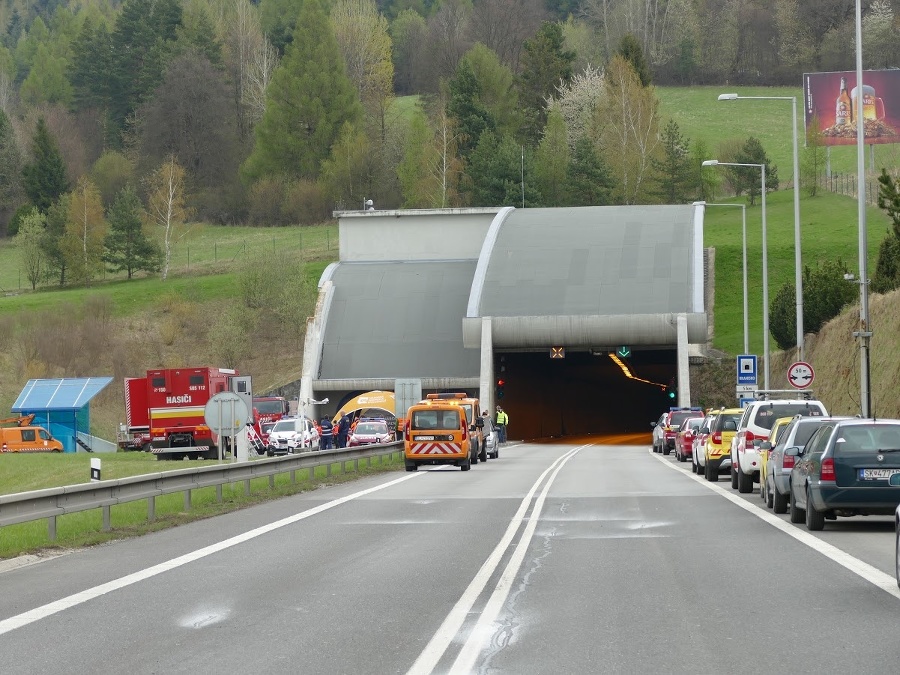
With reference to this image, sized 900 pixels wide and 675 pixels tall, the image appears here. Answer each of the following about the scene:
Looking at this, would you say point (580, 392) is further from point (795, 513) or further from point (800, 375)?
point (795, 513)

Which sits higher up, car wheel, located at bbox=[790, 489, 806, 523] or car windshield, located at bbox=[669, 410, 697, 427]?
car windshield, located at bbox=[669, 410, 697, 427]

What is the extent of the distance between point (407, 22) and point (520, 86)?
150ft

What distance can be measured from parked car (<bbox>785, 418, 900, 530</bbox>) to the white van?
34.0m

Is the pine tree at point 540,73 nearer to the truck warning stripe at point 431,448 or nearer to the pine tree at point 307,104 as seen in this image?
the pine tree at point 307,104

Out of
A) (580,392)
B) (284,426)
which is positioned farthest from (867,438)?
(580,392)

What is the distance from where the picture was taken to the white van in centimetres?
5094

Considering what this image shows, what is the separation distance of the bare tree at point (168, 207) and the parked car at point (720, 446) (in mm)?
77818

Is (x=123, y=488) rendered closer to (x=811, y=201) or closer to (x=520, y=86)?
(x=811, y=201)

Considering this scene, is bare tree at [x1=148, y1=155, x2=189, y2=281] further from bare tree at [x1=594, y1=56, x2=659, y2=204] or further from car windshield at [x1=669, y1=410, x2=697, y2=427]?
car windshield at [x1=669, y1=410, x2=697, y2=427]

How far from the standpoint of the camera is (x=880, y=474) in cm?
1756

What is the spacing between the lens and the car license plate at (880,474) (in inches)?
690

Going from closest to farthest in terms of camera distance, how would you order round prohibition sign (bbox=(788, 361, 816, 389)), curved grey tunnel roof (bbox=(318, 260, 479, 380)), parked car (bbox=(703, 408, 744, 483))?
parked car (bbox=(703, 408, 744, 483)) < round prohibition sign (bbox=(788, 361, 816, 389)) < curved grey tunnel roof (bbox=(318, 260, 479, 380))

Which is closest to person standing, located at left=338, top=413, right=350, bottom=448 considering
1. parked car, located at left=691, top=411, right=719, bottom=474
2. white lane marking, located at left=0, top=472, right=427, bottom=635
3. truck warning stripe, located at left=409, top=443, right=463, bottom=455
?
truck warning stripe, located at left=409, top=443, right=463, bottom=455

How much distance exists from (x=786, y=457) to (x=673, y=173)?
92.1 metres
